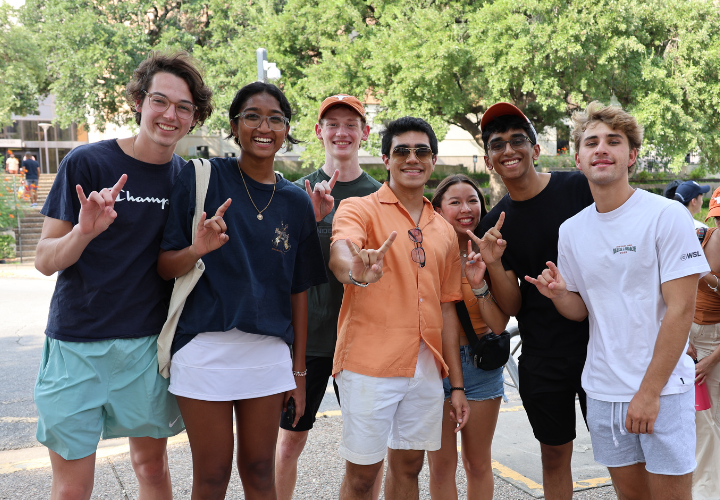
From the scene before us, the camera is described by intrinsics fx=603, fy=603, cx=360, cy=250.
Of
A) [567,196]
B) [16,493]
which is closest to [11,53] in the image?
[16,493]

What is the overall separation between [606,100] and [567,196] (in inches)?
581

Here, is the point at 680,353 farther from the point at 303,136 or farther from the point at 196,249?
the point at 303,136

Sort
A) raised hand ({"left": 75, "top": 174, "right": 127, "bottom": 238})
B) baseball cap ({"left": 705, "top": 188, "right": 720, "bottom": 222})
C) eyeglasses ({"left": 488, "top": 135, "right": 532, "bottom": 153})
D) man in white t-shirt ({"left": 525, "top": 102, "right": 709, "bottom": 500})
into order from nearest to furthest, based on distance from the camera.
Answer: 1. raised hand ({"left": 75, "top": 174, "right": 127, "bottom": 238})
2. man in white t-shirt ({"left": 525, "top": 102, "right": 709, "bottom": 500})
3. eyeglasses ({"left": 488, "top": 135, "right": 532, "bottom": 153})
4. baseball cap ({"left": 705, "top": 188, "right": 720, "bottom": 222})

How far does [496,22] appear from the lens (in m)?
16.5

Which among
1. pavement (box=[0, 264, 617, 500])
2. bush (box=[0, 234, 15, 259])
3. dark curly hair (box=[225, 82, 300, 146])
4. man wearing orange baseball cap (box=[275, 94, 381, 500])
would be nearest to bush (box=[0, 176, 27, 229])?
bush (box=[0, 234, 15, 259])

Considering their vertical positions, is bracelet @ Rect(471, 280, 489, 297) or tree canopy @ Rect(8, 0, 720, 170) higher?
tree canopy @ Rect(8, 0, 720, 170)

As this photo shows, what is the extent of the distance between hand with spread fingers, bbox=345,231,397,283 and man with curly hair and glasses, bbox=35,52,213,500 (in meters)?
0.93

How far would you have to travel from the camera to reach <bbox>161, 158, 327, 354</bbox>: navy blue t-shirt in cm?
267

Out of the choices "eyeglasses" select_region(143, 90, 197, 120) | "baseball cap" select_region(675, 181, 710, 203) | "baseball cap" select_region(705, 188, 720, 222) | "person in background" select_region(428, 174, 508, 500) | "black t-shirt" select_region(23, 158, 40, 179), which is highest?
"black t-shirt" select_region(23, 158, 40, 179)

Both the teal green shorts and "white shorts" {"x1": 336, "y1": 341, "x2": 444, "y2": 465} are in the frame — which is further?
"white shorts" {"x1": 336, "y1": 341, "x2": 444, "y2": 465}

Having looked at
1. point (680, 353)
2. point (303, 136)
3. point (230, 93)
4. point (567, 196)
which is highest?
point (230, 93)

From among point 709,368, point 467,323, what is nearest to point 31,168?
point 467,323

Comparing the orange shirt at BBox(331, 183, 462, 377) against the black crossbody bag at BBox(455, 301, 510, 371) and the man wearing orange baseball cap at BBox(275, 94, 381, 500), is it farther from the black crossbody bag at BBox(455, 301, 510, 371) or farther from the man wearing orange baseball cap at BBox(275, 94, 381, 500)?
the man wearing orange baseball cap at BBox(275, 94, 381, 500)

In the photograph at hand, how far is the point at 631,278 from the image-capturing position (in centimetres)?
277
